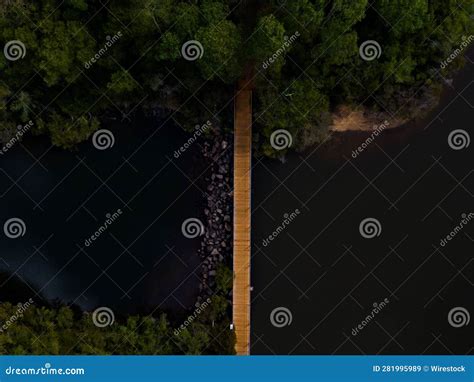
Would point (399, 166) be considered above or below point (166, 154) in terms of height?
above

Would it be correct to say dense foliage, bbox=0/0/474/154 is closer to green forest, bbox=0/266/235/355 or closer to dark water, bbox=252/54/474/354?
dark water, bbox=252/54/474/354

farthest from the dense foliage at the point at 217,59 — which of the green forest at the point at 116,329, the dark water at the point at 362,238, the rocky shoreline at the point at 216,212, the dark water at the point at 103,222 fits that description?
the green forest at the point at 116,329

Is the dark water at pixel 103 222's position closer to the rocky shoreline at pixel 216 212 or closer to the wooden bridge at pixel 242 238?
the rocky shoreline at pixel 216 212

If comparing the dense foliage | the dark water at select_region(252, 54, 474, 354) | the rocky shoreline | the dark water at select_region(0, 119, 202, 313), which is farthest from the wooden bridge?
the dark water at select_region(0, 119, 202, 313)

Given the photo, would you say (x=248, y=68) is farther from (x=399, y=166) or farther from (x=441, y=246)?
(x=441, y=246)

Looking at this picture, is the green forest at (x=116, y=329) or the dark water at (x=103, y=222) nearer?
the green forest at (x=116, y=329)

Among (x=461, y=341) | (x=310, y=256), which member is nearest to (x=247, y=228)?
(x=310, y=256)
